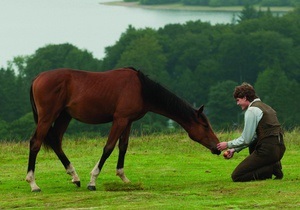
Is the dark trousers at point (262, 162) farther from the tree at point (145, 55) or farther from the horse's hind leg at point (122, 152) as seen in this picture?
the tree at point (145, 55)

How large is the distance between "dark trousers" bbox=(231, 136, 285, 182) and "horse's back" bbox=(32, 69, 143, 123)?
1.76 m

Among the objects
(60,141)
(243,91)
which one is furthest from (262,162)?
(60,141)

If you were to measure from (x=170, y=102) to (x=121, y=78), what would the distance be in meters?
0.81

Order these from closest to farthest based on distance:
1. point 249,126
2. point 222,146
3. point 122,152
→ point 249,126 < point 222,146 < point 122,152

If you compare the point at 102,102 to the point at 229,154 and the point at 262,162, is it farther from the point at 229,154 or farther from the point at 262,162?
the point at 262,162

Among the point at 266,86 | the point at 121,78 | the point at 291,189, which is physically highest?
the point at 121,78

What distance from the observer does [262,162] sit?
12.5 metres

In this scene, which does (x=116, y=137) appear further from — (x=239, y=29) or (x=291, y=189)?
(x=239, y=29)

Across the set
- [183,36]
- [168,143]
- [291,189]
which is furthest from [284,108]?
[291,189]

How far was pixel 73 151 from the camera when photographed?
17766mm

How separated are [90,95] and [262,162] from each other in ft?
8.86

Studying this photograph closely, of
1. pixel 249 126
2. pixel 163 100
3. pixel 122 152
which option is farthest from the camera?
pixel 122 152

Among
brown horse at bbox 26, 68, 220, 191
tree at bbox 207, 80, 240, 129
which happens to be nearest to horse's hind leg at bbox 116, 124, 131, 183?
brown horse at bbox 26, 68, 220, 191

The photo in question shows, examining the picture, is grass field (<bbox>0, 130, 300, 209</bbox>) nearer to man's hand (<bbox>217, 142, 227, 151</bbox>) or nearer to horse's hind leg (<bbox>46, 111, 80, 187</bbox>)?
horse's hind leg (<bbox>46, 111, 80, 187</bbox>)
